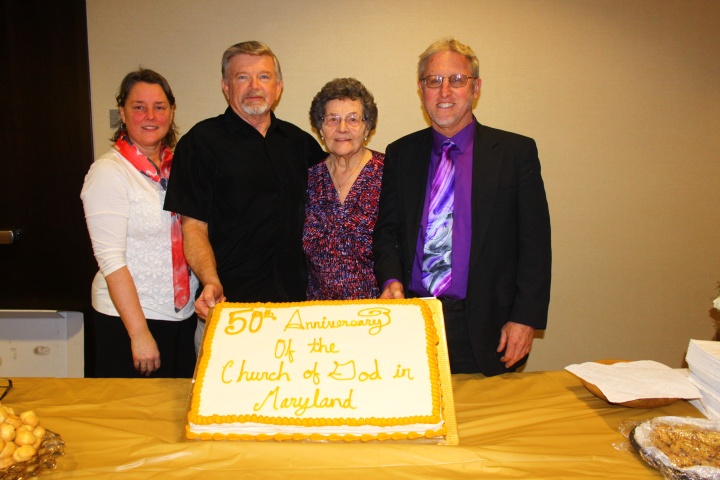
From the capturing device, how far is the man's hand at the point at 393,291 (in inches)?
73.2

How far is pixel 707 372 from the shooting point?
4.83 ft

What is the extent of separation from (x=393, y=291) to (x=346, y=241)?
40 cm

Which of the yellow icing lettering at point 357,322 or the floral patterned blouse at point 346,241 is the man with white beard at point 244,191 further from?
the yellow icing lettering at point 357,322

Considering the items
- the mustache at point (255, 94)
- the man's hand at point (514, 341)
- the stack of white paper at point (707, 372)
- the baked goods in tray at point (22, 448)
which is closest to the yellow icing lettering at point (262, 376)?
the baked goods in tray at point (22, 448)

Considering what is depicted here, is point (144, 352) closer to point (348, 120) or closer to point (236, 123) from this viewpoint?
point (236, 123)

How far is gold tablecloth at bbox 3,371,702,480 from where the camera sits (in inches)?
47.9

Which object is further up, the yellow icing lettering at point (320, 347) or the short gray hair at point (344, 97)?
the short gray hair at point (344, 97)

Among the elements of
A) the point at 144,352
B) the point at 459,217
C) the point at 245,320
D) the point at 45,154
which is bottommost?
the point at 144,352

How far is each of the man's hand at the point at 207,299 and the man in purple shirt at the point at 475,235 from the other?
586mm

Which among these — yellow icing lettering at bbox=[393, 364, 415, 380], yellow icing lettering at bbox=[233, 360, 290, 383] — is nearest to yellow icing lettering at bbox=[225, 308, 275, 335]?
yellow icing lettering at bbox=[233, 360, 290, 383]

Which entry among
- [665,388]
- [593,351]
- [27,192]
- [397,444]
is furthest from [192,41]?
[593,351]

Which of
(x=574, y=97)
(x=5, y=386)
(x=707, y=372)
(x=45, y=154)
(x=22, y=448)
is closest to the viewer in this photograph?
(x=22, y=448)

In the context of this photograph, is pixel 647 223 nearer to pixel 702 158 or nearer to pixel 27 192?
pixel 702 158

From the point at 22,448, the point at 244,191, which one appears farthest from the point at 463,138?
the point at 22,448
